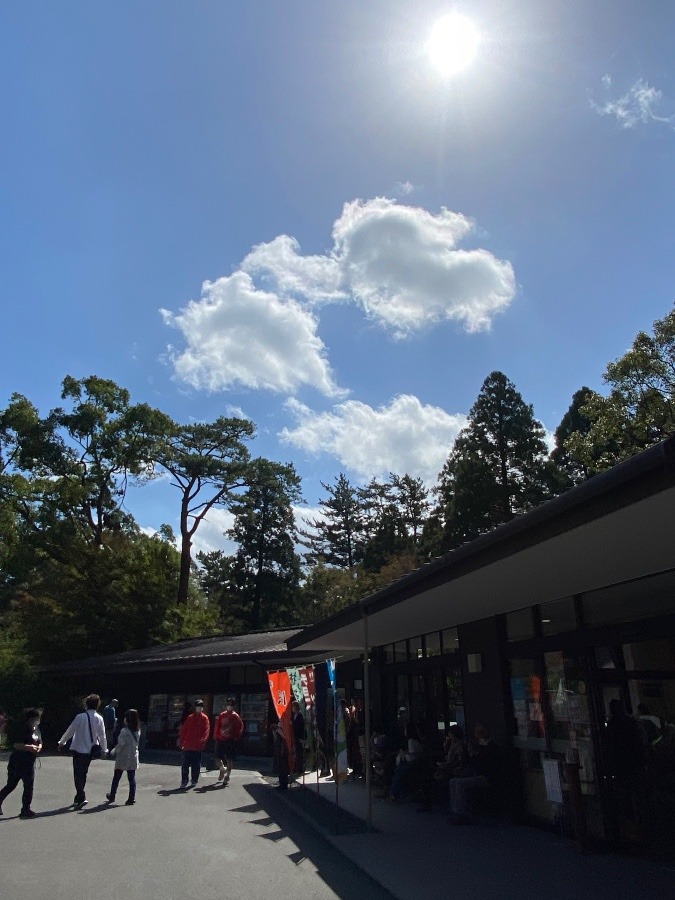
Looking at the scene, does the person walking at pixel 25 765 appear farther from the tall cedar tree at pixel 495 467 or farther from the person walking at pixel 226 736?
the tall cedar tree at pixel 495 467

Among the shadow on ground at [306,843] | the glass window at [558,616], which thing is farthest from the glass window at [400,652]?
the glass window at [558,616]

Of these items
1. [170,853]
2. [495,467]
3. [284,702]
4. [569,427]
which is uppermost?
[569,427]

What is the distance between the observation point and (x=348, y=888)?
5879 millimetres

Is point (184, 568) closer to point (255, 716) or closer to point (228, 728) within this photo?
point (255, 716)

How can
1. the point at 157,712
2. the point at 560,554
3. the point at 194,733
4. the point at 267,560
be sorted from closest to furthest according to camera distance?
the point at 560,554 → the point at 194,733 → the point at 157,712 → the point at 267,560

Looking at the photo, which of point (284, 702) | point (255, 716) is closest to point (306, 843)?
point (284, 702)

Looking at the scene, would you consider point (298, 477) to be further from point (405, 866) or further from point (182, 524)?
point (405, 866)

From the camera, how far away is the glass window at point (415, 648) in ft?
41.6

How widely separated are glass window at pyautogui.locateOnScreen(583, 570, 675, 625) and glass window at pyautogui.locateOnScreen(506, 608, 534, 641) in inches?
48.9

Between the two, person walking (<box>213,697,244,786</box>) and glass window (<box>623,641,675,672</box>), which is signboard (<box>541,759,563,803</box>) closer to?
glass window (<box>623,641,675,672</box>)

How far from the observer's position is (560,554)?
220 inches

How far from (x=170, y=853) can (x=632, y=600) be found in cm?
560

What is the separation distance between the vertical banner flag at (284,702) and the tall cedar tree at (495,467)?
24.5 meters

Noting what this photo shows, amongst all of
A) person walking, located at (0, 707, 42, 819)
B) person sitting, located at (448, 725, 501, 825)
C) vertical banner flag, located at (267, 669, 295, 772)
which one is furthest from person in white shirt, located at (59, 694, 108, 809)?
person sitting, located at (448, 725, 501, 825)
